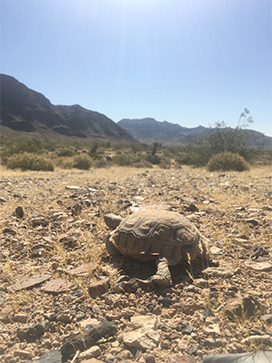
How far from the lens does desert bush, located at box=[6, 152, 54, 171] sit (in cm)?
1280

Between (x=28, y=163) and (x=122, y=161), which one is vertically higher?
(x=122, y=161)

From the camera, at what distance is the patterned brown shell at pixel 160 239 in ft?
8.61

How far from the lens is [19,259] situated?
314cm

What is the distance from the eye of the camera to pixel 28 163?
1300 centimetres

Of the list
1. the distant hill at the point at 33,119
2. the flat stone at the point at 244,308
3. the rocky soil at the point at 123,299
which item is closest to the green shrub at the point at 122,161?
the rocky soil at the point at 123,299

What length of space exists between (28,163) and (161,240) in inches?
487

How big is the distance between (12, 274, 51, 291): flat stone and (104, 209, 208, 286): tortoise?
3.04 feet

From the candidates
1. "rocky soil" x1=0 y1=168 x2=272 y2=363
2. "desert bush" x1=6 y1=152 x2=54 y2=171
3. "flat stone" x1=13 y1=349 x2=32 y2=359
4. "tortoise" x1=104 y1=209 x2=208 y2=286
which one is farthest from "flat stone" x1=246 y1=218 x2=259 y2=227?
"desert bush" x1=6 y1=152 x2=54 y2=171

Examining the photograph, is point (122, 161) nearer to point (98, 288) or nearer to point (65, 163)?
point (65, 163)

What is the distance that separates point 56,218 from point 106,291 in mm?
2428

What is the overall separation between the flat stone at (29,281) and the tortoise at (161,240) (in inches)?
36.5

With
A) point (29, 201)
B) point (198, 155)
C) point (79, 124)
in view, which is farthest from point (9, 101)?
point (29, 201)

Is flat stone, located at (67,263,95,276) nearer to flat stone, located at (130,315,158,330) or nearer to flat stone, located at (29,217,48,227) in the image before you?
flat stone, located at (130,315,158,330)

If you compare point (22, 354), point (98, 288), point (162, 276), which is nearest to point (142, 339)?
point (162, 276)
